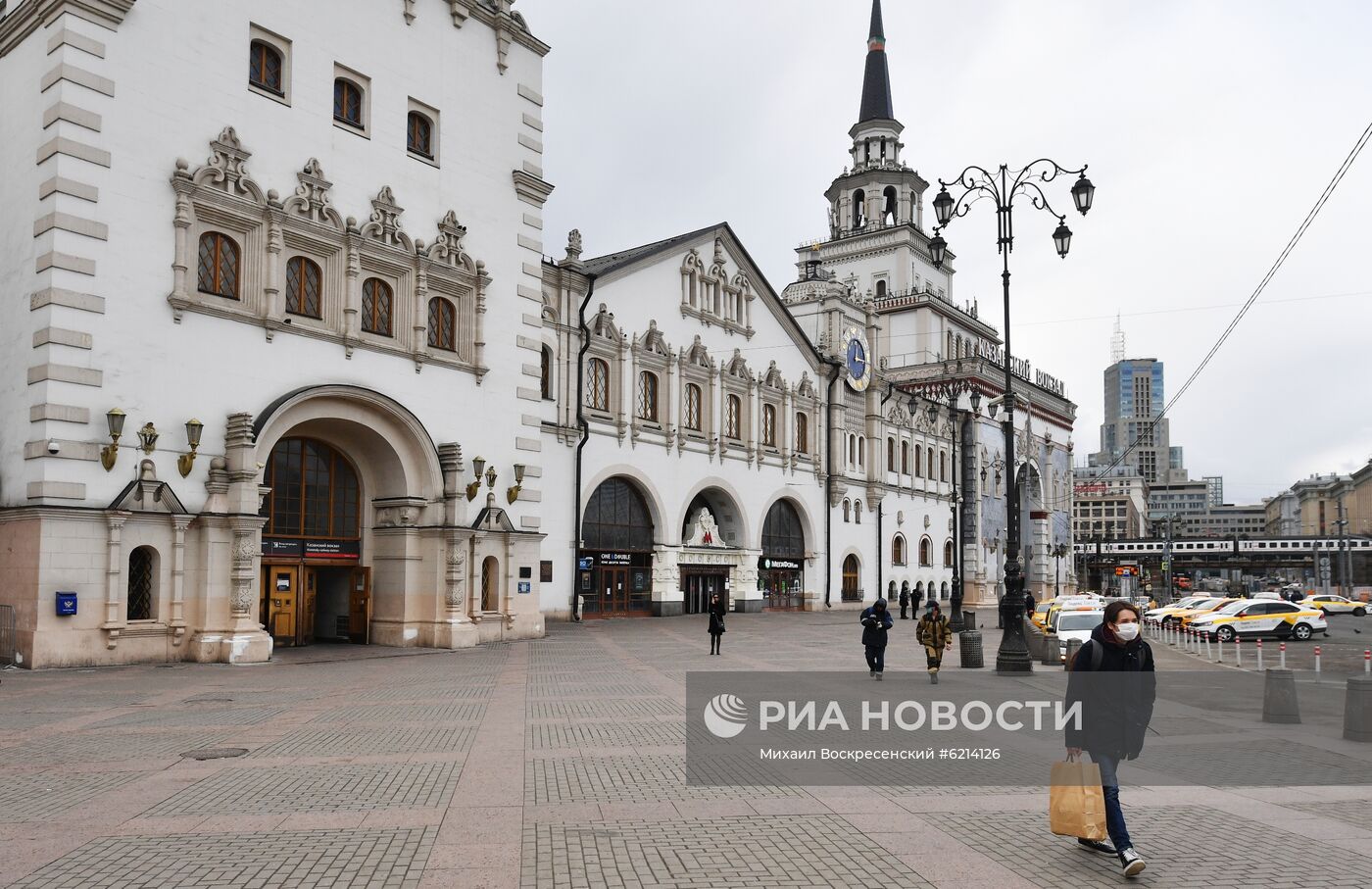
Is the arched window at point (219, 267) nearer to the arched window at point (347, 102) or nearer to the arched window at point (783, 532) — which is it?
the arched window at point (347, 102)

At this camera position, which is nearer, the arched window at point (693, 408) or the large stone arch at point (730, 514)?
the arched window at point (693, 408)

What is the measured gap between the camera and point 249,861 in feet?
26.5

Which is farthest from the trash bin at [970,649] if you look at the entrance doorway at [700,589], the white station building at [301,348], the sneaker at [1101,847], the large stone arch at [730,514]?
the large stone arch at [730,514]

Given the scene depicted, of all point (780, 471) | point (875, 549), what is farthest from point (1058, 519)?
point (780, 471)

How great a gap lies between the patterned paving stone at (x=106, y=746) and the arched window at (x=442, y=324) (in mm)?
17682

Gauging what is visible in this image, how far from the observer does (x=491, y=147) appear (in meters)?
32.8

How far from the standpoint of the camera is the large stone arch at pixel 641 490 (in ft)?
143

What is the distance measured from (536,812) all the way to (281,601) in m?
20.8

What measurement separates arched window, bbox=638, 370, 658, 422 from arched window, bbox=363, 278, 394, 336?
18.1m

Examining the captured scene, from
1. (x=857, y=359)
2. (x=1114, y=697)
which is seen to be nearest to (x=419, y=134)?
(x=1114, y=697)

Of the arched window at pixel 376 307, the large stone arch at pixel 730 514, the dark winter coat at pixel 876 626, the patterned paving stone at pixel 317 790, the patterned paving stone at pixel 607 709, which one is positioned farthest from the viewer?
the large stone arch at pixel 730 514

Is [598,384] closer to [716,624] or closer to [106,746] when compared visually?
[716,624]

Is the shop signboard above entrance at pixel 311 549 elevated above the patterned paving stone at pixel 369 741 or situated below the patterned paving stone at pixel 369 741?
above

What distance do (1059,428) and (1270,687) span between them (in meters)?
91.6
